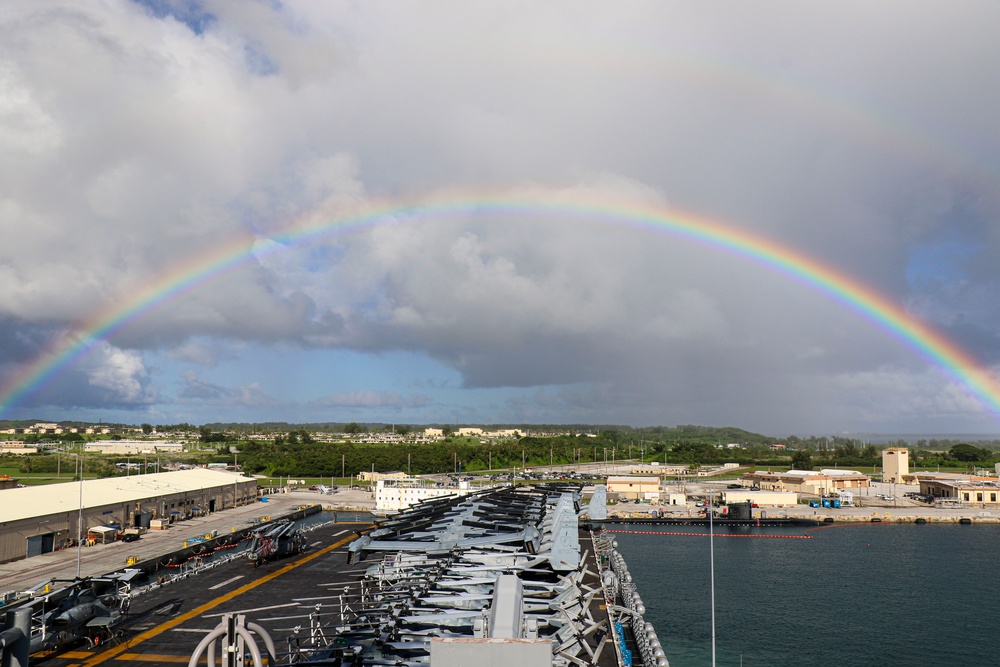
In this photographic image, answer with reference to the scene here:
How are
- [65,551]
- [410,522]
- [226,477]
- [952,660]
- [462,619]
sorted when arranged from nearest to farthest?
1. [462,619]
2. [410,522]
3. [952,660]
4. [65,551]
5. [226,477]

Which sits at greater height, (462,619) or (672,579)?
(462,619)

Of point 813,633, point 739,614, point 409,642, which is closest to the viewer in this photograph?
point 409,642

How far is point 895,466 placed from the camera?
156 meters

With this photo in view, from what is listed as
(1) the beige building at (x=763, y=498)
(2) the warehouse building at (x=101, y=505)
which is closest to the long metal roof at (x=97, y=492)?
(2) the warehouse building at (x=101, y=505)

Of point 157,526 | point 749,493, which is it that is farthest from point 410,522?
point 749,493

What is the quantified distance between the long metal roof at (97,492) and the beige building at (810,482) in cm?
9885

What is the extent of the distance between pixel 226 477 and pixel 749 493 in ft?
278

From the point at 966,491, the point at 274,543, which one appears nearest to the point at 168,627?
the point at 274,543

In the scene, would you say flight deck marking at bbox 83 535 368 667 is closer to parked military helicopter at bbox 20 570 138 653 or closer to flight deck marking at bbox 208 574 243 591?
parked military helicopter at bbox 20 570 138 653

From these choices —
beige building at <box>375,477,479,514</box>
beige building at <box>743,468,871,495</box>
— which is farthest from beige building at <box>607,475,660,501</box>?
beige building at <box>375,477,479,514</box>

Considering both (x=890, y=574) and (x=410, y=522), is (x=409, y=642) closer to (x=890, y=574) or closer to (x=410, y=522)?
(x=410, y=522)

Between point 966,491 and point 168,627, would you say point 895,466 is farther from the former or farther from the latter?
point 168,627

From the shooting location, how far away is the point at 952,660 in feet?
139

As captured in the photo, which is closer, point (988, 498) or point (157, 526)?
point (157, 526)
